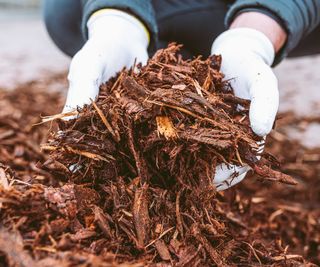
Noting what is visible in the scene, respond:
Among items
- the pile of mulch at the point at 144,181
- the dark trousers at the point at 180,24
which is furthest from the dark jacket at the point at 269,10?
the pile of mulch at the point at 144,181

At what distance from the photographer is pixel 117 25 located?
6.19ft

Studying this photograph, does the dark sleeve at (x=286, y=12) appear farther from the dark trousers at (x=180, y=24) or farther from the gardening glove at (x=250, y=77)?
the dark trousers at (x=180, y=24)

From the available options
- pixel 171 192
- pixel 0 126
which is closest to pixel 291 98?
pixel 0 126

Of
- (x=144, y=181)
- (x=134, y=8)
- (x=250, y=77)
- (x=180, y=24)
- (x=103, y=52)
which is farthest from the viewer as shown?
(x=180, y=24)

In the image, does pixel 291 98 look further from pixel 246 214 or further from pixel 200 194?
pixel 200 194

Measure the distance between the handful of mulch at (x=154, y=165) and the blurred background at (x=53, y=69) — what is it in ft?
5.06

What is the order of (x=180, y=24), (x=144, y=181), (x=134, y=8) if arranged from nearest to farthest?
(x=144, y=181)
(x=134, y=8)
(x=180, y=24)

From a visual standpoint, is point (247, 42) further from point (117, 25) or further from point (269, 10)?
point (117, 25)

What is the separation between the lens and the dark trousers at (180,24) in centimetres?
247

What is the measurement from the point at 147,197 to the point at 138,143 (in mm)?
158

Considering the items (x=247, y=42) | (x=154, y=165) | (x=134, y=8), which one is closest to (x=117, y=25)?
(x=134, y=8)

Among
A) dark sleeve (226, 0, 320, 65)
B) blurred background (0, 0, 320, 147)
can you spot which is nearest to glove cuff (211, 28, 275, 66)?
dark sleeve (226, 0, 320, 65)

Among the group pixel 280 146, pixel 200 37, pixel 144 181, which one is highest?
pixel 200 37

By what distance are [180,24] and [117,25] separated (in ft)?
2.28
